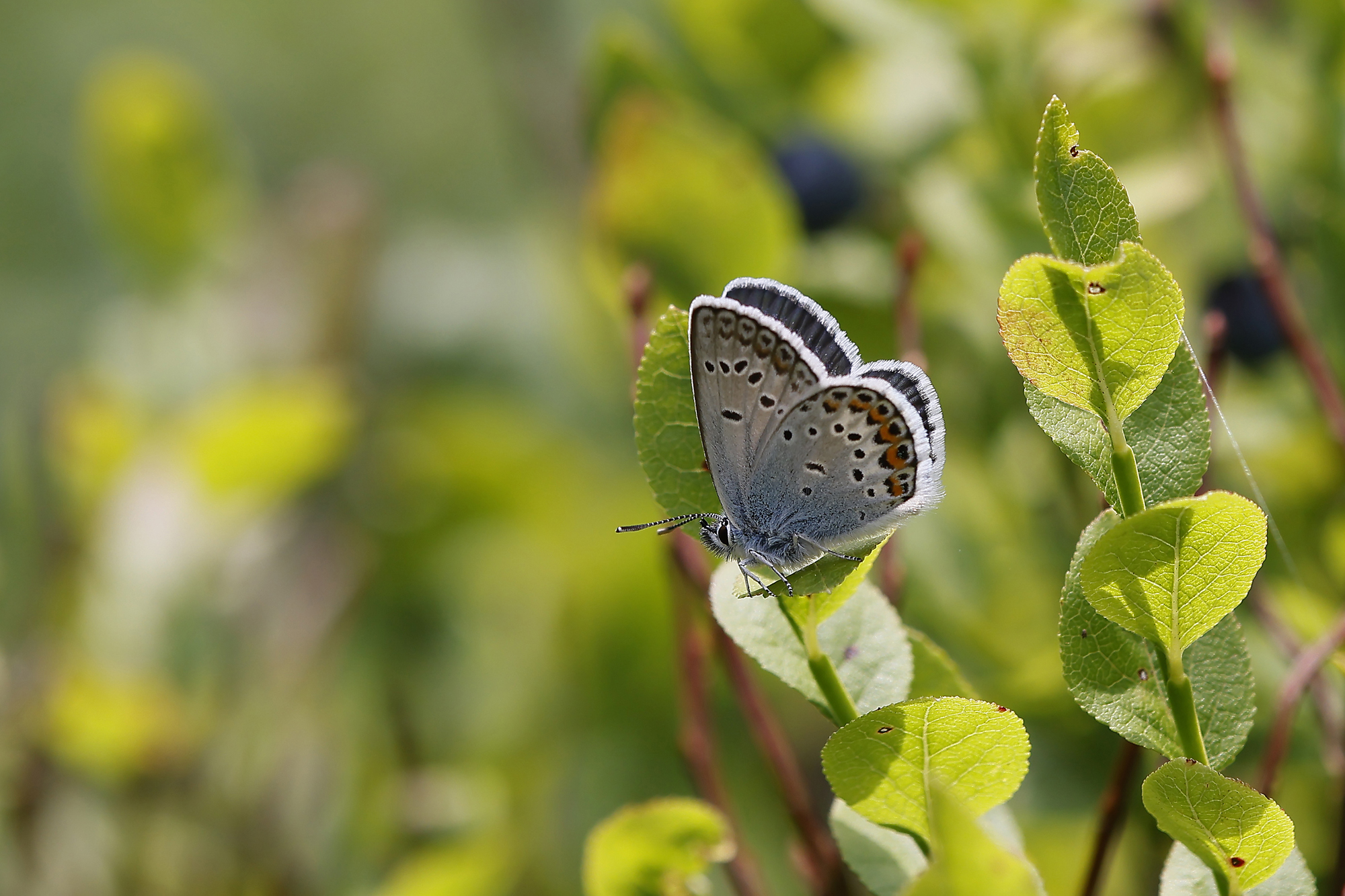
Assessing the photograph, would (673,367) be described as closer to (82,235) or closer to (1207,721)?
(1207,721)

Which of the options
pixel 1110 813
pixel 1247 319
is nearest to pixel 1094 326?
pixel 1110 813

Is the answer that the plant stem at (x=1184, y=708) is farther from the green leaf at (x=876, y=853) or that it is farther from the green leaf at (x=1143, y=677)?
the green leaf at (x=876, y=853)

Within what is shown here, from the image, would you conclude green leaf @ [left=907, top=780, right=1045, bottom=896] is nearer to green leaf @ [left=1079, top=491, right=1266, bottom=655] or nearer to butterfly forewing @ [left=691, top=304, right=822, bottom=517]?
green leaf @ [left=1079, top=491, right=1266, bottom=655]

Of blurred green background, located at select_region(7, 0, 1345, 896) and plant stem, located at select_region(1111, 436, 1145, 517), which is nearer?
plant stem, located at select_region(1111, 436, 1145, 517)

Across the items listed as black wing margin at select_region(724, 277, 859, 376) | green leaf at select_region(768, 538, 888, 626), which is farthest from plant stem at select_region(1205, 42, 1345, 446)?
green leaf at select_region(768, 538, 888, 626)

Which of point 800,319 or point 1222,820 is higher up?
point 800,319

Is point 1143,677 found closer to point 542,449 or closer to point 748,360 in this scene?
point 748,360

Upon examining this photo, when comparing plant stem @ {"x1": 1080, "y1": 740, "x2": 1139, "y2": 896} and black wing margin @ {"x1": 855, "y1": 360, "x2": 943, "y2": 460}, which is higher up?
black wing margin @ {"x1": 855, "y1": 360, "x2": 943, "y2": 460}
